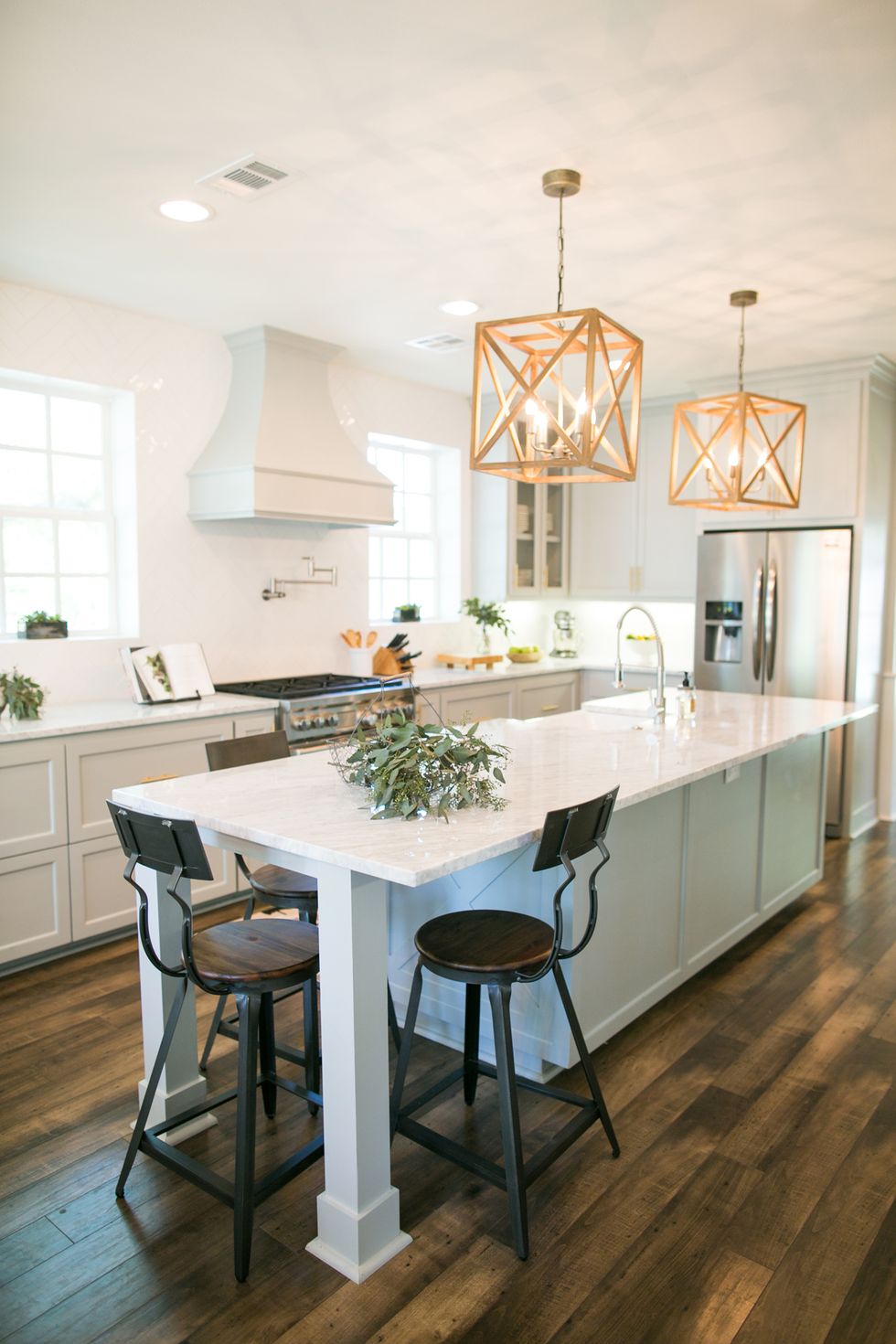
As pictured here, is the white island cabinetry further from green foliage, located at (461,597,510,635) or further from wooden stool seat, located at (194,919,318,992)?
green foliage, located at (461,597,510,635)

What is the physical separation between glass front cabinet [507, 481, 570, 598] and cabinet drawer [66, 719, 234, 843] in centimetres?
287

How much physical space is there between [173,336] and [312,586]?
1478 mm

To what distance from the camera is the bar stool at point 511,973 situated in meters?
2.03

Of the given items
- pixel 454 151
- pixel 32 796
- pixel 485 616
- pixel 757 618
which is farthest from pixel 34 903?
pixel 757 618

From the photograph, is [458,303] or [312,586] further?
[312,586]

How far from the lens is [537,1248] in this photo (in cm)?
203

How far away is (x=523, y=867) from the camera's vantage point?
2674 millimetres

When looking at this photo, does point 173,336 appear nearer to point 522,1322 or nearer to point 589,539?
point 589,539

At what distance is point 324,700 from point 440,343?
1.97 meters

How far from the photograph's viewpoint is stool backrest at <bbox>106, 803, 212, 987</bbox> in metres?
1.90

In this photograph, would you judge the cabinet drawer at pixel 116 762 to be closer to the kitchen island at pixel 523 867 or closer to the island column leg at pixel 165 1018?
the kitchen island at pixel 523 867

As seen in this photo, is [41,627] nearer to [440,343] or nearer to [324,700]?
[324,700]

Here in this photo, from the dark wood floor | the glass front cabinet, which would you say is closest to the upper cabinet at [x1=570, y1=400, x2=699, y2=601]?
the glass front cabinet

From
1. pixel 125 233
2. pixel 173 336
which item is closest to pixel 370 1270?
pixel 125 233
